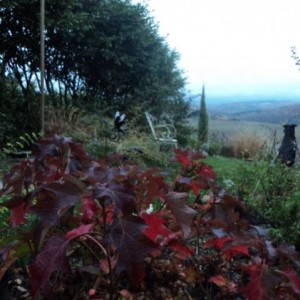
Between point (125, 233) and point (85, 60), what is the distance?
26.2 ft

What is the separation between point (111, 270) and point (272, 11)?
338 centimetres

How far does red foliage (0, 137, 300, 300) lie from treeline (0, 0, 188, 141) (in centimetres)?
529

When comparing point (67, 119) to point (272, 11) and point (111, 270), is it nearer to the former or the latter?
point (272, 11)

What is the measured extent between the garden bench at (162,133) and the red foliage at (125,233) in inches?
206

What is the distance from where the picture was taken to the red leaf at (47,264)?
0.72m

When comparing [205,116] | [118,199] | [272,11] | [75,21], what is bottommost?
[205,116]

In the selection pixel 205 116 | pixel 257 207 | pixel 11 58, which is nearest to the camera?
pixel 257 207

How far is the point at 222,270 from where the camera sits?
1.45 meters

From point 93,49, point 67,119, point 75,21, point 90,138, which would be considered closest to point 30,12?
point 75,21

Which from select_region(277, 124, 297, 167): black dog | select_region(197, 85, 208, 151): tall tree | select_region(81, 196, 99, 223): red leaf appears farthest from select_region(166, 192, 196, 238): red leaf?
select_region(197, 85, 208, 151): tall tree

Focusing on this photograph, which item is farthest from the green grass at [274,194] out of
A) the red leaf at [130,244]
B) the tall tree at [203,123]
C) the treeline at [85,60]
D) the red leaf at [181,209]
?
the tall tree at [203,123]

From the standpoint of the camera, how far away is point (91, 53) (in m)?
7.93

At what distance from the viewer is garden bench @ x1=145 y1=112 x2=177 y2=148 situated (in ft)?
22.2

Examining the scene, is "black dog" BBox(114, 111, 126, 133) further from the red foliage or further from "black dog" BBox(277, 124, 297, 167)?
the red foliage
